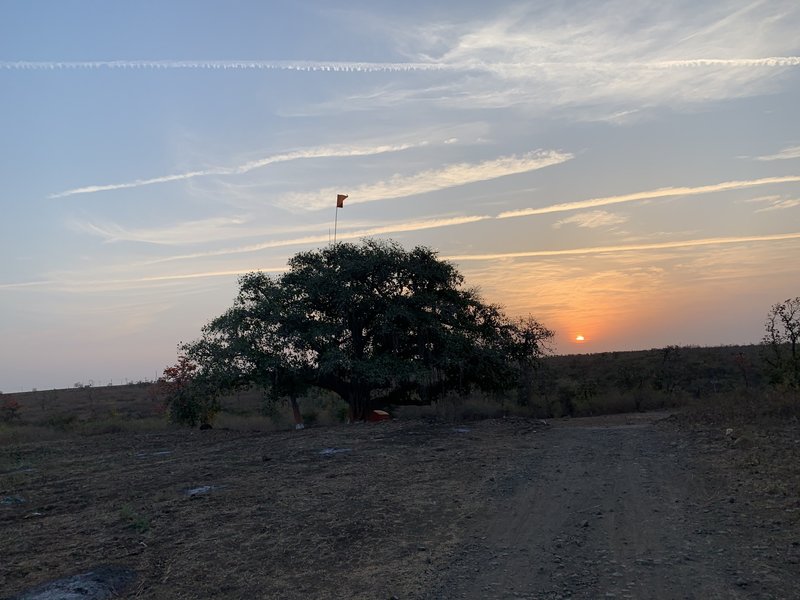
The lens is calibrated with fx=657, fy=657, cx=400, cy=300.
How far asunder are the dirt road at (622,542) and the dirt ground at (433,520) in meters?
0.03

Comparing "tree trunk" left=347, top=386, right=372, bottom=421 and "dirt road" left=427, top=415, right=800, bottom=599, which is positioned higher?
"tree trunk" left=347, top=386, right=372, bottom=421

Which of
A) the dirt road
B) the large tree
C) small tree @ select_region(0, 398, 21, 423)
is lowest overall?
the dirt road

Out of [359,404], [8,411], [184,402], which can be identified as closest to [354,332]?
[359,404]

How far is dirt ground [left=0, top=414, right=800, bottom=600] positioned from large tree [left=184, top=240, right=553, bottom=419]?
7.05 m

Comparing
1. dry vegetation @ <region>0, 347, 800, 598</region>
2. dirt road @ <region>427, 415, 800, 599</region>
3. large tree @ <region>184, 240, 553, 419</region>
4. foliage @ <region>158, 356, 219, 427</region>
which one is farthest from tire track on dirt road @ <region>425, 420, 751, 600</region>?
foliage @ <region>158, 356, 219, 427</region>

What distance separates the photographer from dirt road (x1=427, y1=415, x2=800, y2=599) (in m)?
6.23

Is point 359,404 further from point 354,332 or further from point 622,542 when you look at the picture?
point 622,542

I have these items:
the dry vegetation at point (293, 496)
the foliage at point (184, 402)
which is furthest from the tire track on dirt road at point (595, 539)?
the foliage at point (184, 402)

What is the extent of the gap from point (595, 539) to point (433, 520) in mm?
2266

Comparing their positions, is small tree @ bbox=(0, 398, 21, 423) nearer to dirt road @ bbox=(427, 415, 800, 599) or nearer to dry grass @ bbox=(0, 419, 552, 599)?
dry grass @ bbox=(0, 419, 552, 599)

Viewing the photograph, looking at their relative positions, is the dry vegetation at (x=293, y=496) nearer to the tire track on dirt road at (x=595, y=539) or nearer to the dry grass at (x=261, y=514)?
the dry grass at (x=261, y=514)

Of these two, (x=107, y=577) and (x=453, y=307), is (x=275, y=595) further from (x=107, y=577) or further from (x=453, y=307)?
(x=453, y=307)

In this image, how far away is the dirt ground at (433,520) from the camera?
667cm

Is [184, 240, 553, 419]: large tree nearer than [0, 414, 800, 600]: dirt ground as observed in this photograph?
No
